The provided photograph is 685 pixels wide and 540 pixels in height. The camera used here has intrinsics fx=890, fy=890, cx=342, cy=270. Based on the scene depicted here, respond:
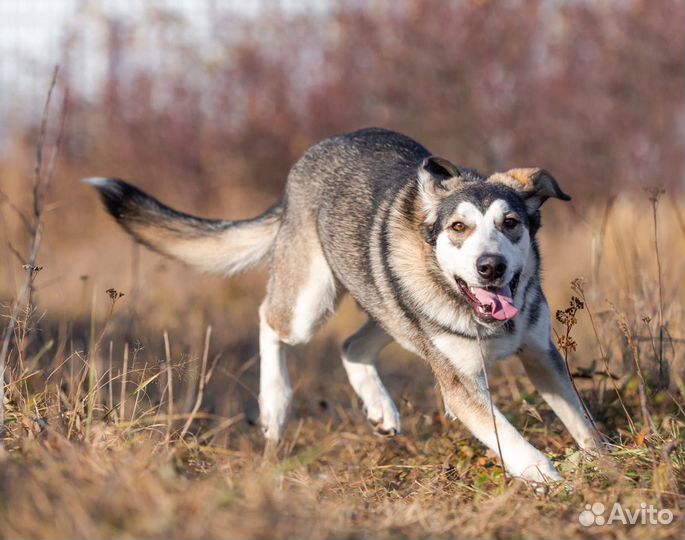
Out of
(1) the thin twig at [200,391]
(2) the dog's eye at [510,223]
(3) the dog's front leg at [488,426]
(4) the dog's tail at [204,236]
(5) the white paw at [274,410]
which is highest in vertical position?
(2) the dog's eye at [510,223]

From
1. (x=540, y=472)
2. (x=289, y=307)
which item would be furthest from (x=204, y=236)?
(x=540, y=472)

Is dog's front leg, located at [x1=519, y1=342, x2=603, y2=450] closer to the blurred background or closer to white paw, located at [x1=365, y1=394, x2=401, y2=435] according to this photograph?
white paw, located at [x1=365, y1=394, x2=401, y2=435]

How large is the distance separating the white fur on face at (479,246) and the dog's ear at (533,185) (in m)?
0.31

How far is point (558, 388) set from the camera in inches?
174

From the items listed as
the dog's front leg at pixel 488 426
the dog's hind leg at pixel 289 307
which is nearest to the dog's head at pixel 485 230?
the dog's front leg at pixel 488 426

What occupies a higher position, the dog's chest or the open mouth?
the open mouth

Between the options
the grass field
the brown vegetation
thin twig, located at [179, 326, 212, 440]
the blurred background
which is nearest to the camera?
the grass field

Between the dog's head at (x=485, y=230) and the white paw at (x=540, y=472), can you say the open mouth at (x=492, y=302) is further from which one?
the white paw at (x=540, y=472)

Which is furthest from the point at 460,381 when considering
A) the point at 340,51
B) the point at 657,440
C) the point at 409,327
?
the point at 340,51

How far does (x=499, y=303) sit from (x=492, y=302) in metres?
0.03

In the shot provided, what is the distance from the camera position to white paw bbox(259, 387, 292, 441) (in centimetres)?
541

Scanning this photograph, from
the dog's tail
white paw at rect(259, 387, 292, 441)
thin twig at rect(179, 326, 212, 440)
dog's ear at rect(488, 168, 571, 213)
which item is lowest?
white paw at rect(259, 387, 292, 441)

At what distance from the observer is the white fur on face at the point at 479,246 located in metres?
3.91

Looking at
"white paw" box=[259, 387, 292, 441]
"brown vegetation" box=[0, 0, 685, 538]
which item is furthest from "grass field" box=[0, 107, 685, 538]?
"white paw" box=[259, 387, 292, 441]
